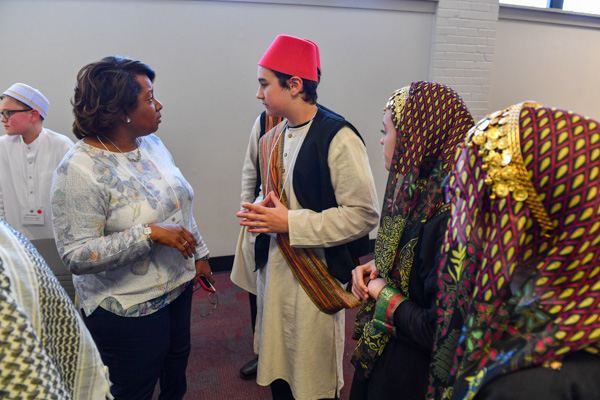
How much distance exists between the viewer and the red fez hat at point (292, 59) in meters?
1.60

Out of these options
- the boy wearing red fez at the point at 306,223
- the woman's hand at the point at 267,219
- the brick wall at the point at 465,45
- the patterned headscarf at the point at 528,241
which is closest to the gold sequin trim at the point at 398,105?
the boy wearing red fez at the point at 306,223

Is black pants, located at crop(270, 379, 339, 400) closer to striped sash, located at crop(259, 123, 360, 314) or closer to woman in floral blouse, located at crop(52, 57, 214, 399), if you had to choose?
striped sash, located at crop(259, 123, 360, 314)

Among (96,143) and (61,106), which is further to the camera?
(61,106)

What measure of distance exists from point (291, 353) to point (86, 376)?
0.98m

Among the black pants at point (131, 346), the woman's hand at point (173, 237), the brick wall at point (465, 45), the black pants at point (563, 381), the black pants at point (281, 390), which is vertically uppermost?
the brick wall at point (465, 45)

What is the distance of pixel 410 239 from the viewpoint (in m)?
1.07

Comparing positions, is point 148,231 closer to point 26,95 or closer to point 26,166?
point 26,166

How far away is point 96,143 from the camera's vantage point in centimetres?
130

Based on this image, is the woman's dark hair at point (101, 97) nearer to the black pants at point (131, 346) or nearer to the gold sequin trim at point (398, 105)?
the black pants at point (131, 346)

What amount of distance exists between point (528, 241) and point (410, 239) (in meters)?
0.41

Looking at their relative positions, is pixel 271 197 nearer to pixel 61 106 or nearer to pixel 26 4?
pixel 61 106

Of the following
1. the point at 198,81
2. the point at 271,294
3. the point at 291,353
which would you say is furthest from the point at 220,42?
the point at 291,353

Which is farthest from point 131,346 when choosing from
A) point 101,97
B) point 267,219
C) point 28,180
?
point 28,180

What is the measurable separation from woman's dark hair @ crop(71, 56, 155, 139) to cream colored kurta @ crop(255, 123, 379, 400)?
2.15ft
